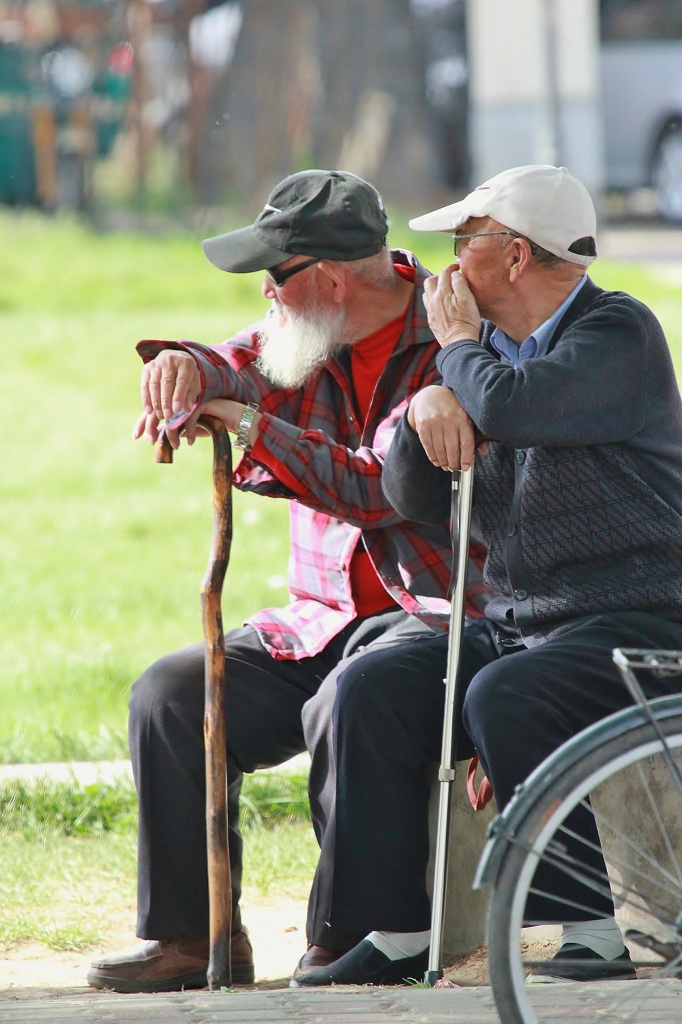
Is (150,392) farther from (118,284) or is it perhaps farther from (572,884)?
(118,284)

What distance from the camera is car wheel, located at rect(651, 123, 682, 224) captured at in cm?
1495

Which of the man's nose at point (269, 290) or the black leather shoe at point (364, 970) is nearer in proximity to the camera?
the black leather shoe at point (364, 970)

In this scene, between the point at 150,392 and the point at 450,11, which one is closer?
the point at 150,392

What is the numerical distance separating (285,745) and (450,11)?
49.5 feet

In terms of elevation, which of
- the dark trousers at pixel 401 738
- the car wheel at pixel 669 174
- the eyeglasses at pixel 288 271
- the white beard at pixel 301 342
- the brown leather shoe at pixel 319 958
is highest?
the car wheel at pixel 669 174

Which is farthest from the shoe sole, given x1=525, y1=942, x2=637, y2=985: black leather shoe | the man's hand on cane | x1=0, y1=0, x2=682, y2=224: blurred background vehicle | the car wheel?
the car wheel

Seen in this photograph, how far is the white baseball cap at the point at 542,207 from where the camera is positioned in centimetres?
286

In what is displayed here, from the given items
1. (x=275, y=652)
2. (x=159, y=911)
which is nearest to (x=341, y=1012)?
(x=159, y=911)

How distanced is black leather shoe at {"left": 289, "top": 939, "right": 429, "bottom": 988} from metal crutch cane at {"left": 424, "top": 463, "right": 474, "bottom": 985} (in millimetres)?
115

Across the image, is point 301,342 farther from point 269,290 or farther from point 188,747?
point 188,747

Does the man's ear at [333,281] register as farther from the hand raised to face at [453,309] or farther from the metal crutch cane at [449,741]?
the metal crutch cane at [449,741]

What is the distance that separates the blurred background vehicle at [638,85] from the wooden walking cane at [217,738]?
13043 millimetres

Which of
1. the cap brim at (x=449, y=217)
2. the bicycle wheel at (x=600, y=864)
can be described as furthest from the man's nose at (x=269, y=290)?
the bicycle wheel at (x=600, y=864)

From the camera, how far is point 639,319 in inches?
112
